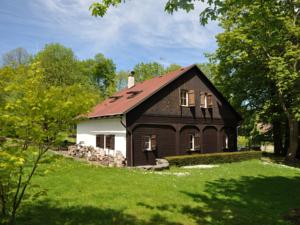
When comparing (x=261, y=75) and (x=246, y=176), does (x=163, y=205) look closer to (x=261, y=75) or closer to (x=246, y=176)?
(x=246, y=176)

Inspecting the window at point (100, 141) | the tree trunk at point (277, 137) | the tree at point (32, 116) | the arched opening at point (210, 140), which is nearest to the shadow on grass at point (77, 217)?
the tree at point (32, 116)

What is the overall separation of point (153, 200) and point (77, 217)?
314cm

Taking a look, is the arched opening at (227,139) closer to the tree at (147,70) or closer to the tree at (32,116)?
the tree at (32,116)

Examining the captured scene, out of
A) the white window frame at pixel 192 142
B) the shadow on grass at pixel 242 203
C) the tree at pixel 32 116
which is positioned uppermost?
the tree at pixel 32 116

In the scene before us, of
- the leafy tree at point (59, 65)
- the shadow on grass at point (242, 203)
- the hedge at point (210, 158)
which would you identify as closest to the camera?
the shadow on grass at point (242, 203)

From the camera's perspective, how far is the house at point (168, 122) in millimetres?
21781

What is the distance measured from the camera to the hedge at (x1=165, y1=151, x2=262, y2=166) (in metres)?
21.7

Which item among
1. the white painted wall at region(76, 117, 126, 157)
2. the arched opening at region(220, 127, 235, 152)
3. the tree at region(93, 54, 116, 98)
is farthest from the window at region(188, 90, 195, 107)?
the tree at region(93, 54, 116, 98)

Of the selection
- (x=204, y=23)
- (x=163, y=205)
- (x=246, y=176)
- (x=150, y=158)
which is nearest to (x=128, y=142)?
(x=150, y=158)

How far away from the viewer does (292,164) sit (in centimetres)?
2666

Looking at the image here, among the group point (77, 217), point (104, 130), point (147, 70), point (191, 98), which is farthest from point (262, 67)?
point (147, 70)

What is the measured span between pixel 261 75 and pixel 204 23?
958 inches

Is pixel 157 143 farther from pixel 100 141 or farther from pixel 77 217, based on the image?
pixel 77 217

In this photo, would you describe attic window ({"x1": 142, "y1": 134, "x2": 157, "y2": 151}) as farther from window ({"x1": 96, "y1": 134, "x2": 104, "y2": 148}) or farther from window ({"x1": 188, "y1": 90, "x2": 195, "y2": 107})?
window ({"x1": 188, "y1": 90, "x2": 195, "y2": 107})
